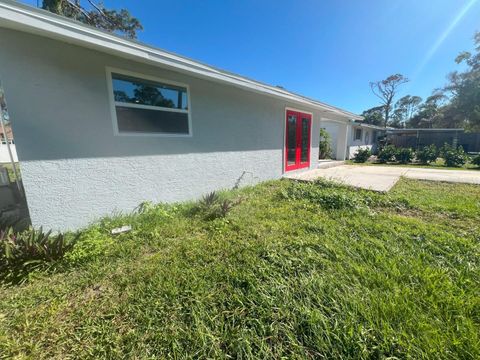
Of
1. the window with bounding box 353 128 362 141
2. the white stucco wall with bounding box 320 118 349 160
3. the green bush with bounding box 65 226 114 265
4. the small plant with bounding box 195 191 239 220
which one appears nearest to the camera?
the green bush with bounding box 65 226 114 265

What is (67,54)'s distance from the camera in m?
2.94

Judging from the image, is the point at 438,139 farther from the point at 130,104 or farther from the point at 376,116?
the point at 376,116

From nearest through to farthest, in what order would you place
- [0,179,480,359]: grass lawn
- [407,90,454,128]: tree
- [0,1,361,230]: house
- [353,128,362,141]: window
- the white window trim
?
[0,179,480,359]: grass lawn < [0,1,361,230]: house < the white window trim < [353,128,362,141]: window < [407,90,454,128]: tree

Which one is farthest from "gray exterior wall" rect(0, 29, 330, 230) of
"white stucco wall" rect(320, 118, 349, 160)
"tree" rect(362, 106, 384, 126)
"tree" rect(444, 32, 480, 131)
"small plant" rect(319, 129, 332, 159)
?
"tree" rect(362, 106, 384, 126)

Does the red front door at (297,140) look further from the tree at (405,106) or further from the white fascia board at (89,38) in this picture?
the tree at (405,106)

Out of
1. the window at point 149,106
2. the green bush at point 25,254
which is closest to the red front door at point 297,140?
the window at point 149,106

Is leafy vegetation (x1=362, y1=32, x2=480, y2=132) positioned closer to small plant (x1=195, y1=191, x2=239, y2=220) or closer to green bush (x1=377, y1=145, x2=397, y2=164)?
green bush (x1=377, y1=145, x2=397, y2=164)

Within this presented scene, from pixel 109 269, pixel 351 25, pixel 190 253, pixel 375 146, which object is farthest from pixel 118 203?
pixel 375 146

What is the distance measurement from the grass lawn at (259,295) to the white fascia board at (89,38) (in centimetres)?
284

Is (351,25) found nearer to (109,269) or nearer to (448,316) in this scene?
(448,316)

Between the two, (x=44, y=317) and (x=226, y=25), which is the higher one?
(x=226, y=25)

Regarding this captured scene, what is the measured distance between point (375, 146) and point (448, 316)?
22630mm

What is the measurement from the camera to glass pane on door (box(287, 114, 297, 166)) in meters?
7.65

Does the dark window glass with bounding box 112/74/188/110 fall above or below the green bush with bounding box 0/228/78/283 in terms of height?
above
